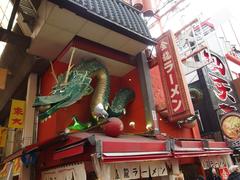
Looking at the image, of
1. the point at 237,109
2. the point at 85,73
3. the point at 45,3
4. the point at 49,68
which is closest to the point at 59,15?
the point at 45,3

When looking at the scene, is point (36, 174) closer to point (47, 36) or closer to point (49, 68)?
point (49, 68)

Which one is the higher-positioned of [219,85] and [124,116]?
[219,85]

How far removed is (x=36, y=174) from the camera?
7.89 m

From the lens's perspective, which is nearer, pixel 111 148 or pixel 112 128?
pixel 111 148

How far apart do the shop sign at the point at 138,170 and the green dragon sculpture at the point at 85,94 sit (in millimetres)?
1993

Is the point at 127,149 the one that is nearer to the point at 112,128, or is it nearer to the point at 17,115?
the point at 112,128

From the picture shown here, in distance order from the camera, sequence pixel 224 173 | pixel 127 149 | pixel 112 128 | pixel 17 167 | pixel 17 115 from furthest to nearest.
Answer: pixel 224 173 → pixel 17 115 → pixel 17 167 → pixel 112 128 → pixel 127 149

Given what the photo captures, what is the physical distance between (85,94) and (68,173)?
258 centimetres

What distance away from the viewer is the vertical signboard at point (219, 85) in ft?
47.0

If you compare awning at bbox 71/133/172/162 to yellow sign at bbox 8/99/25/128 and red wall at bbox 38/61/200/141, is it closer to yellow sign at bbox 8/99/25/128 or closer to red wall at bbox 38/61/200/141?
red wall at bbox 38/61/200/141

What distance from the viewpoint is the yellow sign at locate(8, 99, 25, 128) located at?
28.8 feet

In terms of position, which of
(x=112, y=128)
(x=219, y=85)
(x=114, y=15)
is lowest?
(x=112, y=128)

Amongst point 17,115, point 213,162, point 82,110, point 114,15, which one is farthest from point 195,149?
point 17,115

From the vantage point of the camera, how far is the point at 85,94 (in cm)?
757
